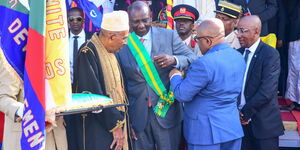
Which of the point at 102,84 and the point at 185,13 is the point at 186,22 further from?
the point at 102,84

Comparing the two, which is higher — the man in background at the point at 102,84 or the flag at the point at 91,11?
→ the flag at the point at 91,11

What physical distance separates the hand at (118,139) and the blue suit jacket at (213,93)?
2.26 ft

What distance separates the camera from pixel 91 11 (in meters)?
6.92

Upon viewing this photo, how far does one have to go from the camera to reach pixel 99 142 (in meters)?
4.02

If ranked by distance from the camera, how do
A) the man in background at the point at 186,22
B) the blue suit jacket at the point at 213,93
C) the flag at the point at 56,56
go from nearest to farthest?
the flag at the point at 56,56 < the blue suit jacket at the point at 213,93 < the man in background at the point at 186,22

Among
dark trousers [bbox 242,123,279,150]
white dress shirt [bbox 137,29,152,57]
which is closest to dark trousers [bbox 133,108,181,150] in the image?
white dress shirt [bbox 137,29,152,57]

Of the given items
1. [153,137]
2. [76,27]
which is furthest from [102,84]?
[76,27]

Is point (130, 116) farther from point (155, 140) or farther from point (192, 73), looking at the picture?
point (192, 73)

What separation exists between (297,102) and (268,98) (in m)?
2.15

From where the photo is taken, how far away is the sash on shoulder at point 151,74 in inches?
178

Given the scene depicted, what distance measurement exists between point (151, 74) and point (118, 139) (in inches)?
32.8

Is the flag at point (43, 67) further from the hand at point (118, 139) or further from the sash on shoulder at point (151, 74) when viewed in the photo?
the sash on shoulder at point (151, 74)

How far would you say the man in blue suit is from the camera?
406cm

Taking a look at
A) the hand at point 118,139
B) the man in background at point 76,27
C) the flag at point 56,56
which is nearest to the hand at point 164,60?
the hand at point 118,139
